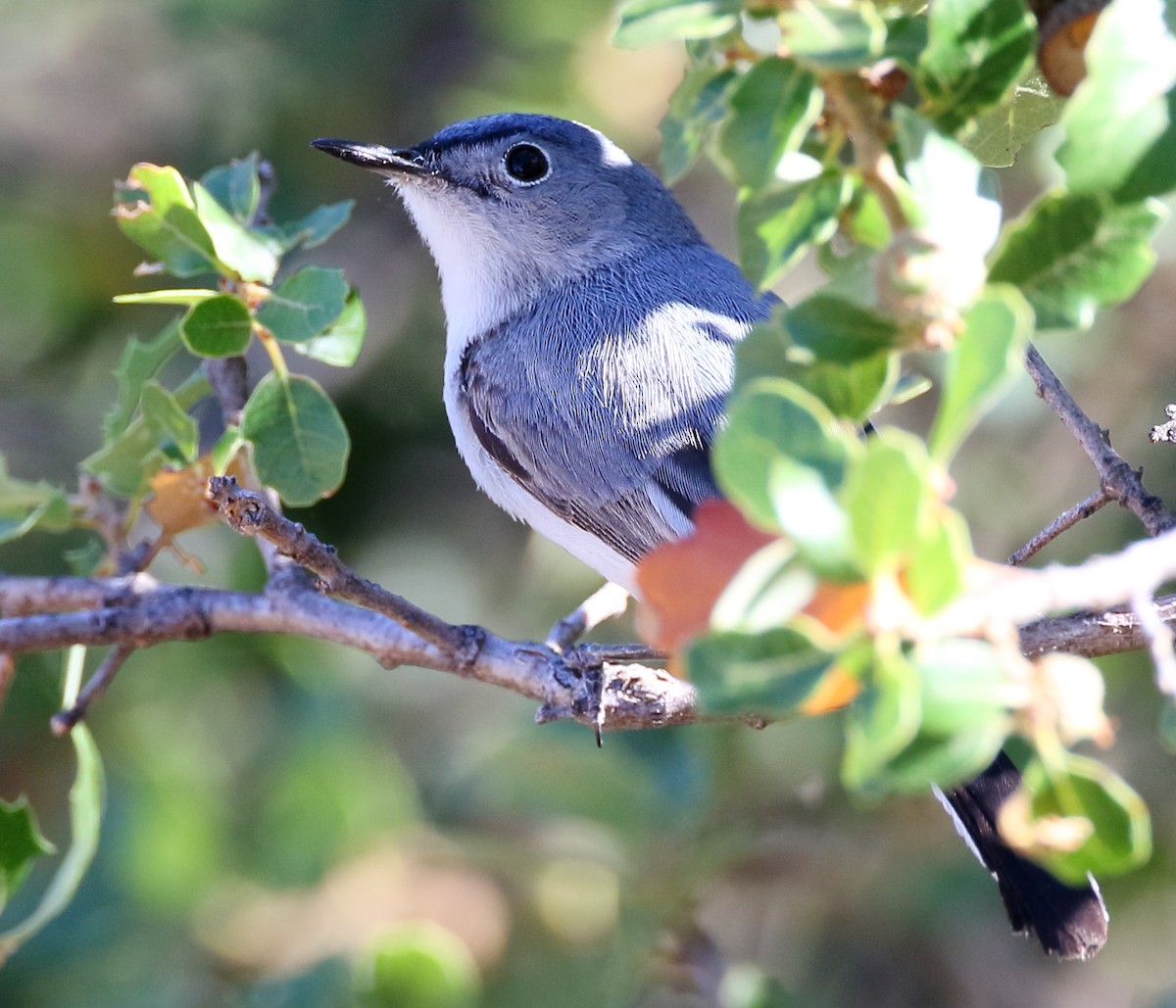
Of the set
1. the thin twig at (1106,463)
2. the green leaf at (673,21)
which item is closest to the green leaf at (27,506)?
the green leaf at (673,21)

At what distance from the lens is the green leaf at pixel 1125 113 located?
108cm

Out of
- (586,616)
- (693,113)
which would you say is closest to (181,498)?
(586,616)

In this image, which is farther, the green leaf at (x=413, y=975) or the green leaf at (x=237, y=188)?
the green leaf at (x=413, y=975)

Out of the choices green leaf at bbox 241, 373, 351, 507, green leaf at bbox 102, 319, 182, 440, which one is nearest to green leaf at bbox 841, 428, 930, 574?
green leaf at bbox 241, 373, 351, 507

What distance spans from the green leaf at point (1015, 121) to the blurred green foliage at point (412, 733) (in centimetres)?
74

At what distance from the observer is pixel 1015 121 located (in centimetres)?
168

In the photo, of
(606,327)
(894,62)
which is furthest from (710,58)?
(606,327)

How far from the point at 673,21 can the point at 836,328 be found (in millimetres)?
297

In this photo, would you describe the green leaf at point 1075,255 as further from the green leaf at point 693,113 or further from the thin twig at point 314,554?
the thin twig at point 314,554

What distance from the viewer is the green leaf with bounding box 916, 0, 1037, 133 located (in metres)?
1.16

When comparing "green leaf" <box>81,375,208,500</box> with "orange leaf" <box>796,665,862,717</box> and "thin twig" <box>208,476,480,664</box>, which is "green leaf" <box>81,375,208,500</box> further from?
"orange leaf" <box>796,665,862,717</box>

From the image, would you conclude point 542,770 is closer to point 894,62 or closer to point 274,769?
point 274,769

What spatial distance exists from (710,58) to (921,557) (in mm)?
670

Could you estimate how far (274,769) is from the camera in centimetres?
305
